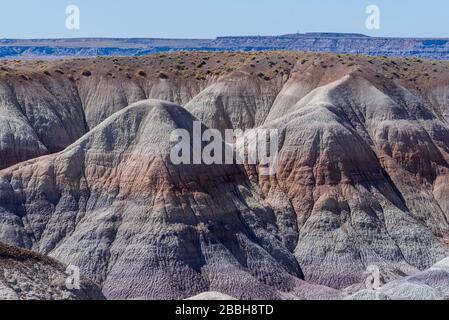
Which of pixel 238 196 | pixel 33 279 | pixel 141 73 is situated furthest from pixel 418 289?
pixel 141 73

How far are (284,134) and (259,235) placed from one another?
11.5m

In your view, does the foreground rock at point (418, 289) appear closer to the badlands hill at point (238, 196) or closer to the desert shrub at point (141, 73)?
the badlands hill at point (238, 196)

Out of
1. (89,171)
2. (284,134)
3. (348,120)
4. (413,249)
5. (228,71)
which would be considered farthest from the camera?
(228,71)

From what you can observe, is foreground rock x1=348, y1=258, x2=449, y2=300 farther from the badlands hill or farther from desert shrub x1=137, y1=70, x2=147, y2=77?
desert shrub x1=137, y1=70, x2=147, y2=77

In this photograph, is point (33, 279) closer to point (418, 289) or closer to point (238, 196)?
point (418, 289)

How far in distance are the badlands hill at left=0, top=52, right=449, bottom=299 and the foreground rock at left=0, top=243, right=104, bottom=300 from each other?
14.9 meters

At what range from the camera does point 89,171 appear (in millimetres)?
63562

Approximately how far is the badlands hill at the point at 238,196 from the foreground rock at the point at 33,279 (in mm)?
14901

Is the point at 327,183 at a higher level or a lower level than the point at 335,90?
lower

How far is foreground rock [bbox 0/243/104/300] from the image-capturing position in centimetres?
3806

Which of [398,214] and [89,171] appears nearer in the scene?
[89,171]

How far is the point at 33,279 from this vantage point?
3941cm
